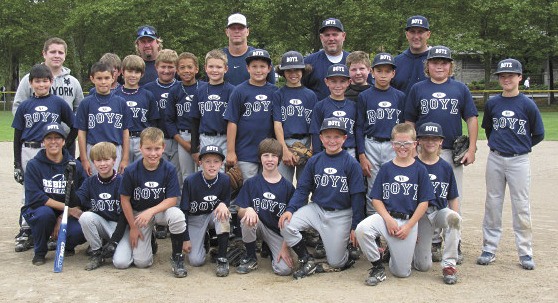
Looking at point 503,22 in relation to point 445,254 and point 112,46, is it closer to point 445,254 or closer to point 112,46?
point 112,46

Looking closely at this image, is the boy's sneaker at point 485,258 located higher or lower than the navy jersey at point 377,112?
lower

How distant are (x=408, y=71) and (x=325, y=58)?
0.96m

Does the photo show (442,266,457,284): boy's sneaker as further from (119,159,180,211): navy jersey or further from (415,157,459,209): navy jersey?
(119,159,180,211): navy jersey

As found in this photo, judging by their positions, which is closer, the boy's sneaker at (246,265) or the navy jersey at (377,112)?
the boy's sneaker at (246,265)

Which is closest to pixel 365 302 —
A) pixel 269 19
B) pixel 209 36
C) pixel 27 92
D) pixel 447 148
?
pixel 447 148

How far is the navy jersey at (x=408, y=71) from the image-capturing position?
22.0 feet

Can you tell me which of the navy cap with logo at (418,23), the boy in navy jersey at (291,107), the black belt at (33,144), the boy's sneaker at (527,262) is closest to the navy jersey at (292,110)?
the boy in navy jersey at (291,107)

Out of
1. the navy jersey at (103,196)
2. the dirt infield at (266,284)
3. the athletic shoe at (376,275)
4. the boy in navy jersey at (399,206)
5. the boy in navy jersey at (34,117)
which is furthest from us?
the boy in navy jersey at (34,117)

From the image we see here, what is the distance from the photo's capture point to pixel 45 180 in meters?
6.21

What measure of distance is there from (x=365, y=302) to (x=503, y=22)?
32224 millimetres

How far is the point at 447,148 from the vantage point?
243 inches

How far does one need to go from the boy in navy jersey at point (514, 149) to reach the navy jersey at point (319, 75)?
1878 mm

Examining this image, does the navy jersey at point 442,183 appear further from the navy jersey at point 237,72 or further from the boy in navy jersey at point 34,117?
the boy in navy jersey at point 34,117

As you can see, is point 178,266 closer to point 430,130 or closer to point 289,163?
point 289,163
